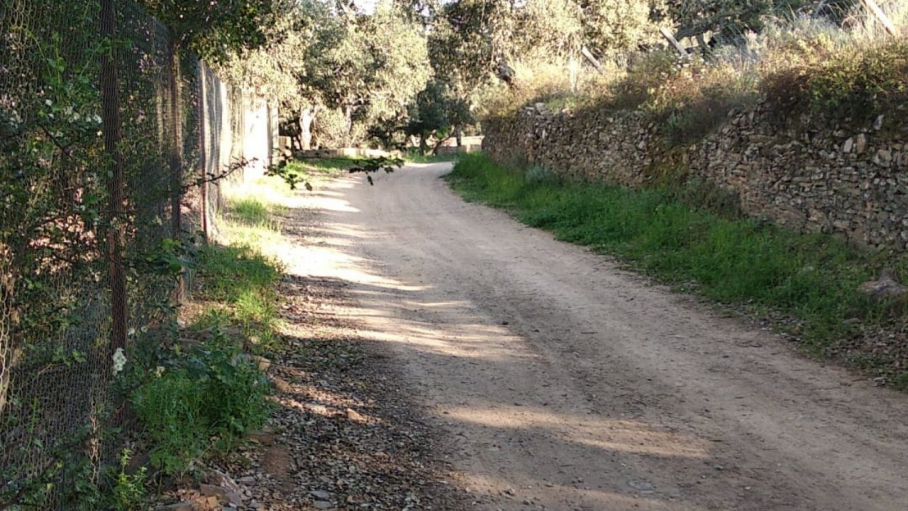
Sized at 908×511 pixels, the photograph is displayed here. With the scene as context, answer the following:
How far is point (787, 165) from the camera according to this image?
34.2 feet

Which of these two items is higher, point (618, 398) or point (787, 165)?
point (787, 165)

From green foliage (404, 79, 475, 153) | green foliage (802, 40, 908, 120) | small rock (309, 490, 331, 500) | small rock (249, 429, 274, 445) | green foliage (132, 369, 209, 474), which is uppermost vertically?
green foliage (404, 79, 475, 153)

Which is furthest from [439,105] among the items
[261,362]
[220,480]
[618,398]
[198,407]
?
[220,480]

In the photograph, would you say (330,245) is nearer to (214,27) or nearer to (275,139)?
(214,27)

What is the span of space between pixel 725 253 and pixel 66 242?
8.12m

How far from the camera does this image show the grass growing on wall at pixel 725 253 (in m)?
7.72

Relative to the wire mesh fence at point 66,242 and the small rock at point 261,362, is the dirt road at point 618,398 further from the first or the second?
the wire mesh fence at point 66,242

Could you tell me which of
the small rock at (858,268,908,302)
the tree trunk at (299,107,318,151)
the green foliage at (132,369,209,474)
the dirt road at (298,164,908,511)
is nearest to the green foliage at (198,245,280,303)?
the dirt road at (298,164,908,511)

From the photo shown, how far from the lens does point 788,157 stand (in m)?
10.4

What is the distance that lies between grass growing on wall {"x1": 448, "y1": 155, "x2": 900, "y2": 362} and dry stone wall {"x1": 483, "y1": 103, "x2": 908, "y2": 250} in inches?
12.0

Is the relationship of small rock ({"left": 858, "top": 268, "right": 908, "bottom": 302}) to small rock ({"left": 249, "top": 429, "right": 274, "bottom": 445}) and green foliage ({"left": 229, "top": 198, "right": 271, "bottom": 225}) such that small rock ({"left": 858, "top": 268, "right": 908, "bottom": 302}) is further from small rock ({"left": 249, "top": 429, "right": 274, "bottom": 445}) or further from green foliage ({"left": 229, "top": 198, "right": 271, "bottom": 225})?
green foliage ({"left": 229, "top": 198, "right": 271, "bottom": 225})

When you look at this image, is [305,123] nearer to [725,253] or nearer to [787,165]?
[787,165]

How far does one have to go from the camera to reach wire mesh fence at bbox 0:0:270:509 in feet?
8.65

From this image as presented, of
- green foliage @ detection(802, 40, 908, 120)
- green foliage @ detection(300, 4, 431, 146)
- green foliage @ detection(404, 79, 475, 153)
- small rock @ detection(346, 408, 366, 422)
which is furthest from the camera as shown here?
green foliage @ detection(404, 79, 475, 153)
